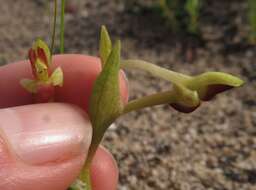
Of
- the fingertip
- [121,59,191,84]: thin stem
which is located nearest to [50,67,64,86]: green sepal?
[121,59,191,84]: thin stem

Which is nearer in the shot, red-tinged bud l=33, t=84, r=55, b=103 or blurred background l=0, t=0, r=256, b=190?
red-tinged bud l=33, t=84, r=55, b=103

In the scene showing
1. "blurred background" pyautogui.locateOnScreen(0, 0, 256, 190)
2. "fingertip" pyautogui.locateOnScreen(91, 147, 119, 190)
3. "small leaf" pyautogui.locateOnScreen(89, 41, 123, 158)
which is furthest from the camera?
"blurred background" pyautogui.locateOnScreen(0, 0, 256, 190)

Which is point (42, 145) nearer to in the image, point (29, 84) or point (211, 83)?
point (29, 84)

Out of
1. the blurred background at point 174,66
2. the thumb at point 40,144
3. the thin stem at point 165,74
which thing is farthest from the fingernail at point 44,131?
the blurred background at point 174,66

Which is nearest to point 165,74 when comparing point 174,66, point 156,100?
point 156,100

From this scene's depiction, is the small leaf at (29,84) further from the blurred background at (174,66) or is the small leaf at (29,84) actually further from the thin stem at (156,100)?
the blurred background at (174,66)

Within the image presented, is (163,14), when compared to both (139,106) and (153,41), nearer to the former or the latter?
(153,41)

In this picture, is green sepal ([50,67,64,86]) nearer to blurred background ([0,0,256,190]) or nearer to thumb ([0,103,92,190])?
thumb ([0,103,92,190])

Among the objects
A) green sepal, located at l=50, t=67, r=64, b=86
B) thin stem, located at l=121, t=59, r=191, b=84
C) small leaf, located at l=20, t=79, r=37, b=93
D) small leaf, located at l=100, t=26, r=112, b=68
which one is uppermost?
small leaf, located at l=100, t=26, r=112, b=68
